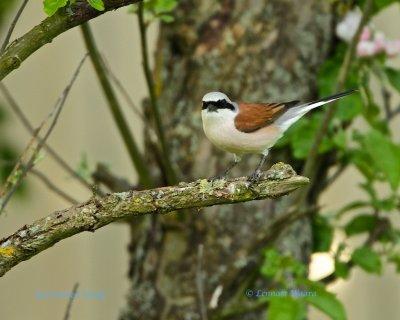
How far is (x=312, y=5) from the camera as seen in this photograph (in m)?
2.75

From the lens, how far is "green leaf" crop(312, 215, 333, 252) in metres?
2.87

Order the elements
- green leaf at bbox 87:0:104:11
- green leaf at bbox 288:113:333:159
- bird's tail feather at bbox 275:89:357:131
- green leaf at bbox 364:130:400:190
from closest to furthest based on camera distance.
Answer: green leaf at bbox 87:0:104:11, bird's tail feather at bbox 275:89:357:131, green leaf at bbox 364:130:400:190, green leaf at bbox 288:113:333:159

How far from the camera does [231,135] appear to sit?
1.86 meters

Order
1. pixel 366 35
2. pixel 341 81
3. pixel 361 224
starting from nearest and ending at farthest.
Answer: pixel 341 81, pixel 366 35, pixel 361 224

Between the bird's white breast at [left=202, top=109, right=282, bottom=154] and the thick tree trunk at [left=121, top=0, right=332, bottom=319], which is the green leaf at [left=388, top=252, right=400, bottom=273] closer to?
the thick tree trunk at [left=121, top=0, right=332, bottom=319]

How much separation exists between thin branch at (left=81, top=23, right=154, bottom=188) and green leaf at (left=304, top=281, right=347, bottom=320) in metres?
0.64

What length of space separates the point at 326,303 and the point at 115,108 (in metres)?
0.83

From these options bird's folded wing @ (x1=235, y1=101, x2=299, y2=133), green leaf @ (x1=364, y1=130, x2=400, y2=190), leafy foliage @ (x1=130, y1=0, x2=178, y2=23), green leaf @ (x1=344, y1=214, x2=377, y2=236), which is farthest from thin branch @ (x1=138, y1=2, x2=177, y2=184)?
green leaf @ (x1=344, y1=214, x2=377, y2=236)

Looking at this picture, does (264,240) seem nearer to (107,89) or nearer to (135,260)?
(135,260)

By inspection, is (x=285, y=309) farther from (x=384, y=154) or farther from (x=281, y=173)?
(x=281, y=173)

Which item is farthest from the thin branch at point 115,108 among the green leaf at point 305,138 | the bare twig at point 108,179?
the green leaf at point 305,138

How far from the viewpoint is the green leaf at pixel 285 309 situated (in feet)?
7.15

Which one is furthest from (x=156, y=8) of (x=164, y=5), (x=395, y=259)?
(x=395, y=259)

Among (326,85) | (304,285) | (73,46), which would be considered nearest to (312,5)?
(326,85)
